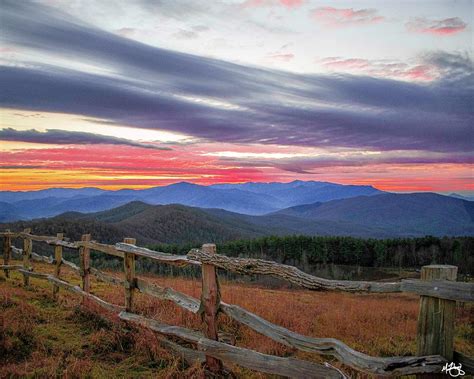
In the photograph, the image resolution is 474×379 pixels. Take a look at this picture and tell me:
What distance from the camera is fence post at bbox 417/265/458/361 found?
4109 mm

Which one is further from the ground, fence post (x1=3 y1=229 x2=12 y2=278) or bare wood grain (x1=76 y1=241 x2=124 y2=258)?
bare wood grain (x1=76 y1=241 x2=124 y2=258)

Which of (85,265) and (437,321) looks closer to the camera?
(437,321)

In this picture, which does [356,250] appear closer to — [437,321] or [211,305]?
[211,305]

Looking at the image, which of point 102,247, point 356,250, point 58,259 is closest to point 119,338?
point 102,247

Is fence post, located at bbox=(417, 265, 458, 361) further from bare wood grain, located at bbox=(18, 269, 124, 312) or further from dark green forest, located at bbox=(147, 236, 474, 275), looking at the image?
dark green forest, located at bbox=(147, 236, 474, 275)

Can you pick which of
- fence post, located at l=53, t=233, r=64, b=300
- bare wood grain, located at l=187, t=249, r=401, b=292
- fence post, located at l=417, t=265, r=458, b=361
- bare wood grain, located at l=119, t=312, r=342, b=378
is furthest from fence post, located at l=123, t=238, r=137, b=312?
fence post, located at l=417, t=265, r=458, b=361

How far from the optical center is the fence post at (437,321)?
13.5 feet

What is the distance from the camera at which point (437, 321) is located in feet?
13.6

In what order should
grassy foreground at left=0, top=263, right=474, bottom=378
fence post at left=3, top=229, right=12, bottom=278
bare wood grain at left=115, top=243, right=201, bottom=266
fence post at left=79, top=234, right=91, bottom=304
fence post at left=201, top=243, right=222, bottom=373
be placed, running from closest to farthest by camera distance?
fence post at left=201, top=243, right=222, bottom=373, grassy foreground at left=0, top=263, right=474, bottom=378, bare wood grain at left=115, top=243, right=201, bottom=266, fence post at left=79, top=234, right=91, bottom=304, fence post at left=3, top=229, right=12, bottom=278

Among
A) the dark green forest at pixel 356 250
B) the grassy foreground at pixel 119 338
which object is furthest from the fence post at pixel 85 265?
the dark green forest at pixel 356 250

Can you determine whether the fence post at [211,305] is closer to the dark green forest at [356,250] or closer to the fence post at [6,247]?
the fence post at [6,247]

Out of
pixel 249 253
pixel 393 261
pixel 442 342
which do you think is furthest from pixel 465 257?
pixel 442 342

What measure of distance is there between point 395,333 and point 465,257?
106m

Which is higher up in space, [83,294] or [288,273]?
[288,273]
